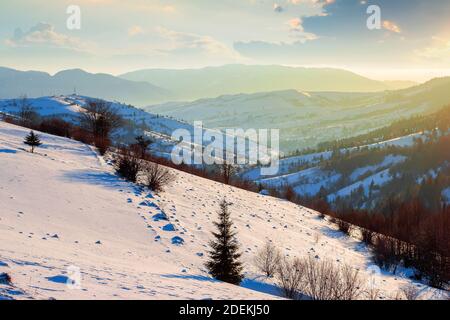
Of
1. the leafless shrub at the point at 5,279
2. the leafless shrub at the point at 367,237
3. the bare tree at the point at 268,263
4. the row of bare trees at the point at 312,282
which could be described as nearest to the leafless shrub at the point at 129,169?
the row of bare trees at the point at 312,282

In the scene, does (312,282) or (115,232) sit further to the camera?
(115,232)

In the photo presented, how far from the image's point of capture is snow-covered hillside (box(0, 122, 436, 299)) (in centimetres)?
1030

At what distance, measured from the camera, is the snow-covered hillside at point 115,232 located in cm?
1030

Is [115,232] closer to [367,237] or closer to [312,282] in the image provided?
[312,282]

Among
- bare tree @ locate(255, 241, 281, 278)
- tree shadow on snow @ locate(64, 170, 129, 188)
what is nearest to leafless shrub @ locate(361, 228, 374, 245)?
bare tree @ locate(255, 241, 281, 278)

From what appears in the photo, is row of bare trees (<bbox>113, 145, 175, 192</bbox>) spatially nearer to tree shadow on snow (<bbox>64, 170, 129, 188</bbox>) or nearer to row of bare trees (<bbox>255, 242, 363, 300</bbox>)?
tree shadow on snow (<bbox>64, 170, 129, 188</bbox>)

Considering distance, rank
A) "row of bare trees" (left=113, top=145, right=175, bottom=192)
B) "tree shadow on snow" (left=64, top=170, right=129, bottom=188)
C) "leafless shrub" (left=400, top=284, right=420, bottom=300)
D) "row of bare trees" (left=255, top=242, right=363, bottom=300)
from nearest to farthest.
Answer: "row of bare trees" (left=255, top=242, right=363, bottom=300) → "leafless shrub" (left=400, top=284, right=420, bottom=300) → "tree shadow on snow" (left=64, top=170, right=129, bottom=188) → "row of bare trees" (left=113, top=145, right=175, bottom=192)

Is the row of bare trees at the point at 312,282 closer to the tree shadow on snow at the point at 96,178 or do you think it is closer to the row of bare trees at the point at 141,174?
the row of bare trees at the point at 141,174

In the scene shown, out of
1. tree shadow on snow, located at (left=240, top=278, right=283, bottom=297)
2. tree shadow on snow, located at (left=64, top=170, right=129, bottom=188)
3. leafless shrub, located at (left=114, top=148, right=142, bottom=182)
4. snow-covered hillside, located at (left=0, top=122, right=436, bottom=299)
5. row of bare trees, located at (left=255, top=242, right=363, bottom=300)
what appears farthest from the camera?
leafless shrub, located at (left=114, top=148, right=142, bottom=182)

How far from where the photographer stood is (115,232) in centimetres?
1859

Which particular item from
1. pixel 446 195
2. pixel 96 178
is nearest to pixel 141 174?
pixel 96 178

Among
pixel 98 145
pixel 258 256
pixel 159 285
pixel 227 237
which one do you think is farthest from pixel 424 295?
pixel 98 145
